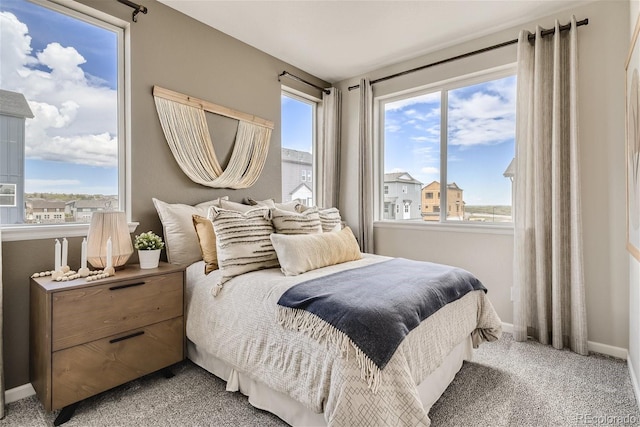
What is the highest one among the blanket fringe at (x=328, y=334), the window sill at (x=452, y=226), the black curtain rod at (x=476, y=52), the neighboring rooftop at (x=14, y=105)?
the black curtain rod at (x=476, y=52)

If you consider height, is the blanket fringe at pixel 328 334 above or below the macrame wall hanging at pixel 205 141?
below

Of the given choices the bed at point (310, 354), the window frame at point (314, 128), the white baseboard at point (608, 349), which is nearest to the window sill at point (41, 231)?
the bed at point (310, 354)

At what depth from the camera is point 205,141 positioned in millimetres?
2867

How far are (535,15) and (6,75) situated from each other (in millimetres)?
3727

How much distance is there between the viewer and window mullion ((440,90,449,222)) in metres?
3.45

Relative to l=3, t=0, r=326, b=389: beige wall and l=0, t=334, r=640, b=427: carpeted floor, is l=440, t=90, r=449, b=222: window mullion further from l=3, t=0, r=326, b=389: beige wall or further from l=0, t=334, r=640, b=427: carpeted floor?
l=3, t=0, r=326, b=389: beige wall

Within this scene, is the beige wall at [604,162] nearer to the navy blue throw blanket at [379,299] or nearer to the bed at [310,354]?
the bed at [310,354]

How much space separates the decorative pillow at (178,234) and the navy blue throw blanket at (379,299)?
3.46 ft

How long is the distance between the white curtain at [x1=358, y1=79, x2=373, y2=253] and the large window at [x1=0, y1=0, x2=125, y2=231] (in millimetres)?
2372

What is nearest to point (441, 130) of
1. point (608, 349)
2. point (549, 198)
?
point (549, 198)

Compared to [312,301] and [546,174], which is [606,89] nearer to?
[546,174]

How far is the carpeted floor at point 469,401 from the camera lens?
172 cm

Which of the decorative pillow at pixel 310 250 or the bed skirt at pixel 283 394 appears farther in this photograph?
the decorative pillow at pixel 310 250

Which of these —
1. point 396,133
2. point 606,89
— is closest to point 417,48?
point 396,133
